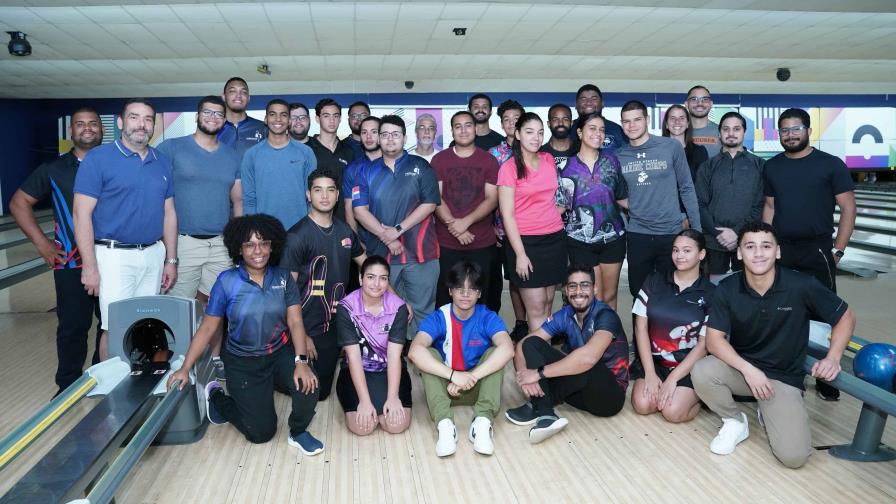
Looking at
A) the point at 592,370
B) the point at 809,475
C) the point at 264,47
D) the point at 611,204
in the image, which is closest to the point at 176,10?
the point at 264,47

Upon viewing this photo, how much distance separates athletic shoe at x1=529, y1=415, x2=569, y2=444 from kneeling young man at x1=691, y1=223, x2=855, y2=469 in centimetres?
46

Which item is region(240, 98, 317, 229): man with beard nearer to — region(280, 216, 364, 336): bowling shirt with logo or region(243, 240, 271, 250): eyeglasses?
region(280, 216, 364, 336): bowling shirt with logo

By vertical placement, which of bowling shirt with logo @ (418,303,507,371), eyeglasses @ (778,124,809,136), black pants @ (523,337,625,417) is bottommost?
black pants @ (523,337,625,417)

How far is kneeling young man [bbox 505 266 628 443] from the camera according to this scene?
2197 millimetres

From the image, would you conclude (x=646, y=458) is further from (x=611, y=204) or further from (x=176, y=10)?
(x=176, y=10)

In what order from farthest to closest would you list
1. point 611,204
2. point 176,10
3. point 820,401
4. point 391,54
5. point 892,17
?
point 391,54, point 892,17, point 176,10, point 611,204, point 820,401

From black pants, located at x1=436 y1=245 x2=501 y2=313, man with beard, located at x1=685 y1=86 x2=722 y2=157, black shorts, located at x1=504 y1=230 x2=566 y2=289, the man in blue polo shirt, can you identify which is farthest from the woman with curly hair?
man with beard, located at x1=685 y1=86 x2=722 y2=157

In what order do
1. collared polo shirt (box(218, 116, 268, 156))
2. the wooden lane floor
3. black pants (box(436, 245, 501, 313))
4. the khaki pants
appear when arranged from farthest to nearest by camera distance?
1. collared polo shirt (box(218, 116, 268, 156))
2. black pants (box(436, 245, 501, 313))
3. the khaki pants
4. the wooden lane floor

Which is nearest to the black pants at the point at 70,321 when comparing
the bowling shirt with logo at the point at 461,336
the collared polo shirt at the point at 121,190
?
the collared polo shirt at the point at 121,190

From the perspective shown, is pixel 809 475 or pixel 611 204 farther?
pixel 611 204

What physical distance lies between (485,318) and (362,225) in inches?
29.4

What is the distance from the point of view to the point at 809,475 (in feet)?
6.01

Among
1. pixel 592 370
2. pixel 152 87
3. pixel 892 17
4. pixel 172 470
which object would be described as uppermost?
pixel 892 17

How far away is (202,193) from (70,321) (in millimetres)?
680
